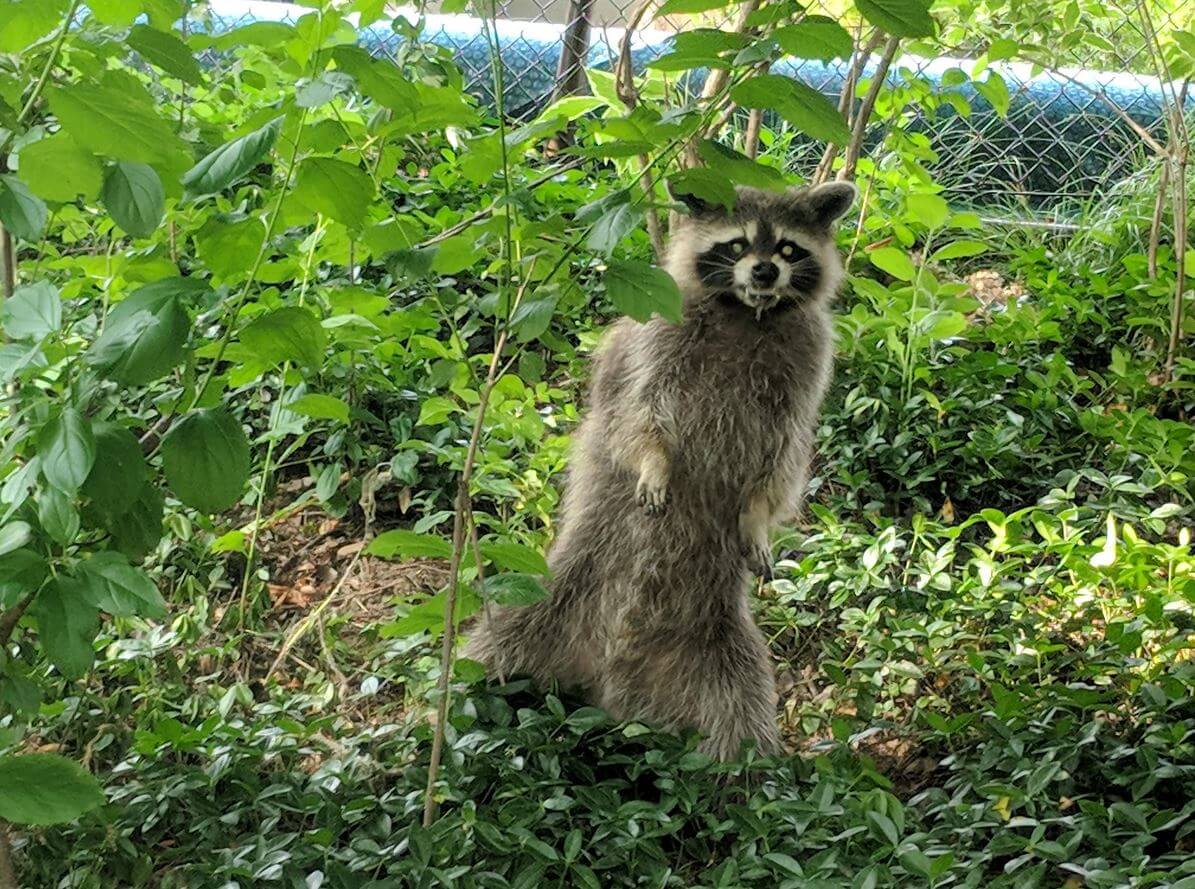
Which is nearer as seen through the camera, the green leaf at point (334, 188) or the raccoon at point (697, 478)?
the green leaf at point (334, 188)

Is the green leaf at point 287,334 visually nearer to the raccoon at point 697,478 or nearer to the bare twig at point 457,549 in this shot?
the bare twig at point 457,549

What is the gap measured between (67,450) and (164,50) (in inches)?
26.8

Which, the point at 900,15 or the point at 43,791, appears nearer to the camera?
the point at 43,791

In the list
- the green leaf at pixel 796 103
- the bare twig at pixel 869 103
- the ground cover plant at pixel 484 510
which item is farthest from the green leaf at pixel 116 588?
the bare twig at pixel 869 103

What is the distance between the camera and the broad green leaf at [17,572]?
6.36ft

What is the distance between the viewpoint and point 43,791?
1.74 m

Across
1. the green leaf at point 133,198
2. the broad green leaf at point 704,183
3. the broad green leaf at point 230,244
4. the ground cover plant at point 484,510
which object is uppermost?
the green leaf at point 133,198

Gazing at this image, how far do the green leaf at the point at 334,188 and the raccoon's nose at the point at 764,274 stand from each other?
4.73 feet

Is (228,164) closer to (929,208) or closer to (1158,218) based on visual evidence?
(929,208)

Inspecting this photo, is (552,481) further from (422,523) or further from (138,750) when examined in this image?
(138,750)

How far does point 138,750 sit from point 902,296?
309 centimetres

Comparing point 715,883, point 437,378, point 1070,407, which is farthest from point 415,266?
point 1070,407

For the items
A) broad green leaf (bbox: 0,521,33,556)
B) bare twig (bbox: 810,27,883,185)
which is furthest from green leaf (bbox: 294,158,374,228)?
bare twig (bbox: 810,27,883,185)

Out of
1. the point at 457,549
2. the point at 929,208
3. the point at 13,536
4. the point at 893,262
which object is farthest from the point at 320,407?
the point at 929,208
